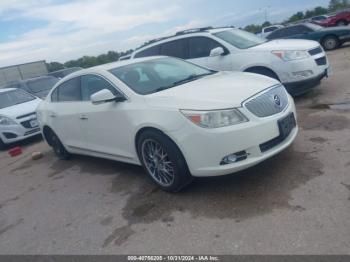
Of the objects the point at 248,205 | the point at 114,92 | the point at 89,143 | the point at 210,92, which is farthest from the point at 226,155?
the point at 89,143

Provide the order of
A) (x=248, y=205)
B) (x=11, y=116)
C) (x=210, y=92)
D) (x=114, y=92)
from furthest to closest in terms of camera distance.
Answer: (x=11, y=116) → (x=114, y=92) → (x=210, y=92) → (x=248, y=205)

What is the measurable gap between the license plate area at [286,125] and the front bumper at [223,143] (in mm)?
104

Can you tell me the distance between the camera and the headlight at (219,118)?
390 centimetres

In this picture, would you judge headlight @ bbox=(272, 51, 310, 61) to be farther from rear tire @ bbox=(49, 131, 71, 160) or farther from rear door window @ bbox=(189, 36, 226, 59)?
rear tire @ bbox=(49, 131, 71, 160)

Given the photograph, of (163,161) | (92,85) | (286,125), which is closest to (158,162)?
(163,161)

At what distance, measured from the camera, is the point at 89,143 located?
5.73 metres

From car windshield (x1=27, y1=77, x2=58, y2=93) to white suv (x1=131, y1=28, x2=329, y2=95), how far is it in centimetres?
688

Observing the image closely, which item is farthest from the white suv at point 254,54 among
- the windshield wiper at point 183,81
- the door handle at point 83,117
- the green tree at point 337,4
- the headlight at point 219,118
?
the green tree at point 337,4

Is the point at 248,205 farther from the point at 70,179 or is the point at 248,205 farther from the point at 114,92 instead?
the point at 70,179

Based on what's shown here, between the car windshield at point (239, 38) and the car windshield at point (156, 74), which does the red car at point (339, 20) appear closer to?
the car windshield at point (239, 38)

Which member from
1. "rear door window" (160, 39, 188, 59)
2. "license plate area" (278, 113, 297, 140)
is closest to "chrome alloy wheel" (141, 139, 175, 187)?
"license plate area" (278, 113, 297, 140)

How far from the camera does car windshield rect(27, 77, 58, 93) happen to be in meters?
14.2

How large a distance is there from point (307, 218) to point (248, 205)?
632mm

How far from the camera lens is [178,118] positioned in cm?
405
